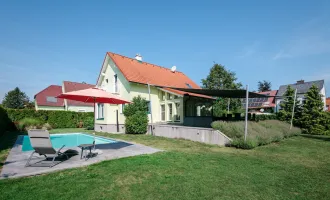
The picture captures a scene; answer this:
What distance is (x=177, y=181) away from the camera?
16.4 feet

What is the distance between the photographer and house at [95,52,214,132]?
19.2 metres

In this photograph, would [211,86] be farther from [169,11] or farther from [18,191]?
[18,191]

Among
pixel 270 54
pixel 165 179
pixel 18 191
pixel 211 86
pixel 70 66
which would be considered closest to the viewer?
pixel 18 191

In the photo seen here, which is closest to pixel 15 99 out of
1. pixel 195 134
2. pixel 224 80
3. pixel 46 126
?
pixel 46 126

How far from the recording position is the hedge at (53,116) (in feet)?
75.2

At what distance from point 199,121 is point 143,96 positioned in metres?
7.29

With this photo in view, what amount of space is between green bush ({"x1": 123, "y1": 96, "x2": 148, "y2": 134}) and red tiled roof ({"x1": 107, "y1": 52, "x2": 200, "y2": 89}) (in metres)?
3.02

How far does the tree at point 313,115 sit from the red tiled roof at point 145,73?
51.1 feet

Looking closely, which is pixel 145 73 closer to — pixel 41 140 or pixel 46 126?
pixel 46 126

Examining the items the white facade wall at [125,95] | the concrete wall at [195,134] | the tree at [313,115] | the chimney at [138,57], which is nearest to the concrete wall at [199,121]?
the white facade wall at [125,95]

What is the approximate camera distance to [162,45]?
23.3 m

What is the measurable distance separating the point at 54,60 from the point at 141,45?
10.8 metres

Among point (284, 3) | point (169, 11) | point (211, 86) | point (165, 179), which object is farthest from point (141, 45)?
point (165, 179)

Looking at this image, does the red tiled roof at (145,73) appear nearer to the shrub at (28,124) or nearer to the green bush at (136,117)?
the green bush at (136,117)
